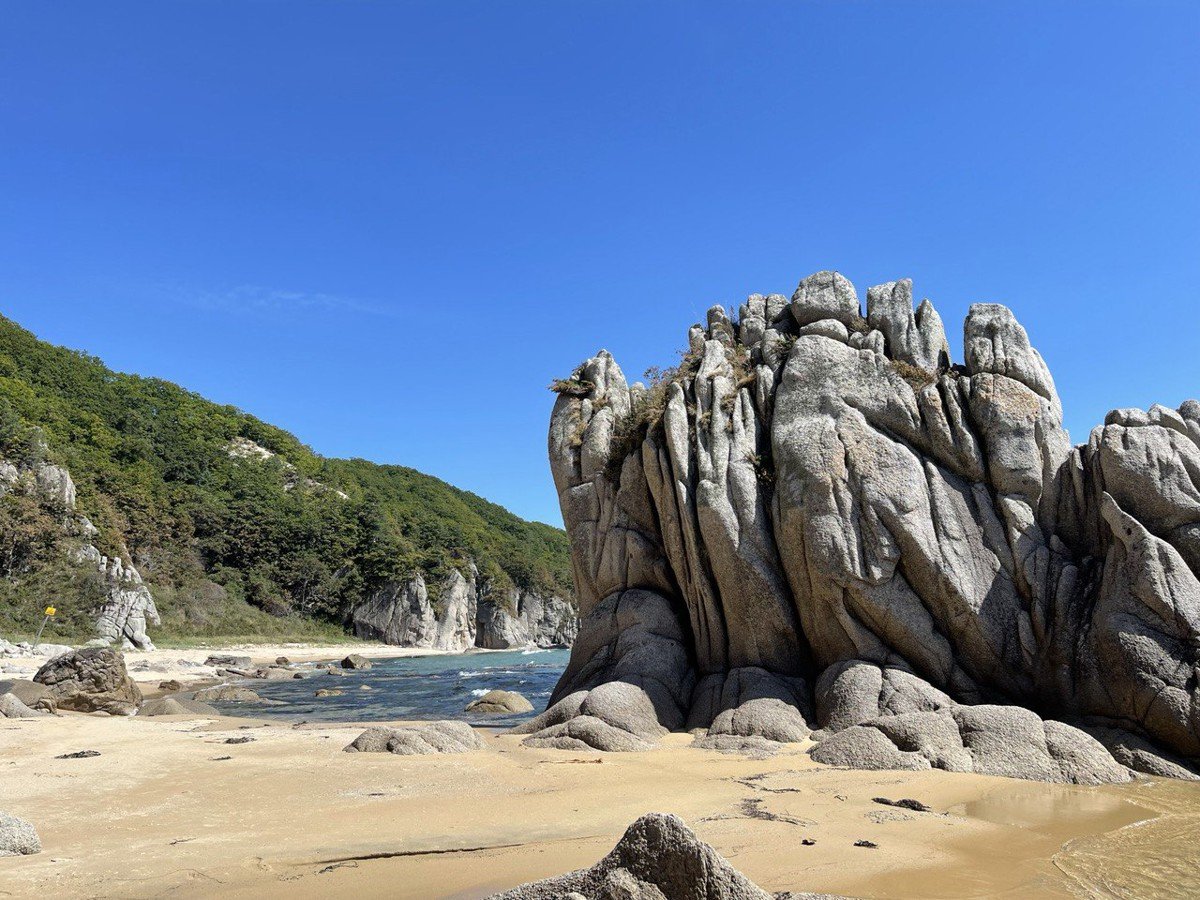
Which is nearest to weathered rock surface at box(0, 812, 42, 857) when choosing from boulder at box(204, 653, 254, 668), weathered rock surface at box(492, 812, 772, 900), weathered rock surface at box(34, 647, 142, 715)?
weathered rock surface at box(492, 812, 772, 900)

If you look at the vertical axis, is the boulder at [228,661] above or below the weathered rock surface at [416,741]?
below

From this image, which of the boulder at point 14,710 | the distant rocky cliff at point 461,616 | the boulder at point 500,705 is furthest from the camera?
the distant rocky cliff at point 461,616

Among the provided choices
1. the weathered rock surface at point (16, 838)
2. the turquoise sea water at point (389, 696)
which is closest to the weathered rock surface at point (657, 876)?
the weathered rock surface at point (16, 838)

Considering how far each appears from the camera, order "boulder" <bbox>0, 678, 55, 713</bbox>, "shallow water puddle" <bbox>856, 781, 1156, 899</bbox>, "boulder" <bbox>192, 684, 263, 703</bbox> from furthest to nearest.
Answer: "boulder" <bbox>192, 684, 263, 703</bbox>, "boulder" <bbox>0, 678, 55, 713</bbox>, "shallow water puddle" <bbox>856, 781, 1156, 899</bbox>

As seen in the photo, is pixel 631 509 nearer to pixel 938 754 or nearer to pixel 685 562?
pixel 685 562

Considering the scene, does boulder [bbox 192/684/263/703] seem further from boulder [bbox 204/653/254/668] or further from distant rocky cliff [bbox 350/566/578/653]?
distant rocky cliff [bbox 350/566/578/653]

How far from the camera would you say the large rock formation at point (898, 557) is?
34.9ft

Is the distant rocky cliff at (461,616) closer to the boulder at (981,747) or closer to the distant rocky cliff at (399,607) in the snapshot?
the distant rocky cliff at (399,607)

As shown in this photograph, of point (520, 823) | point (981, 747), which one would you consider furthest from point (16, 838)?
point (981, 747)

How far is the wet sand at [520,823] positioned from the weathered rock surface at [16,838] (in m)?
0.21

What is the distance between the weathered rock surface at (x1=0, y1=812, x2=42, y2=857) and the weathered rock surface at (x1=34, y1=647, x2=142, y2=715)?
45.5 feet

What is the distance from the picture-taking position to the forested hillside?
4572 cm

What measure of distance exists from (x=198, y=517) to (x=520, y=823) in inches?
2722

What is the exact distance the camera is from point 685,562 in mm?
15352
